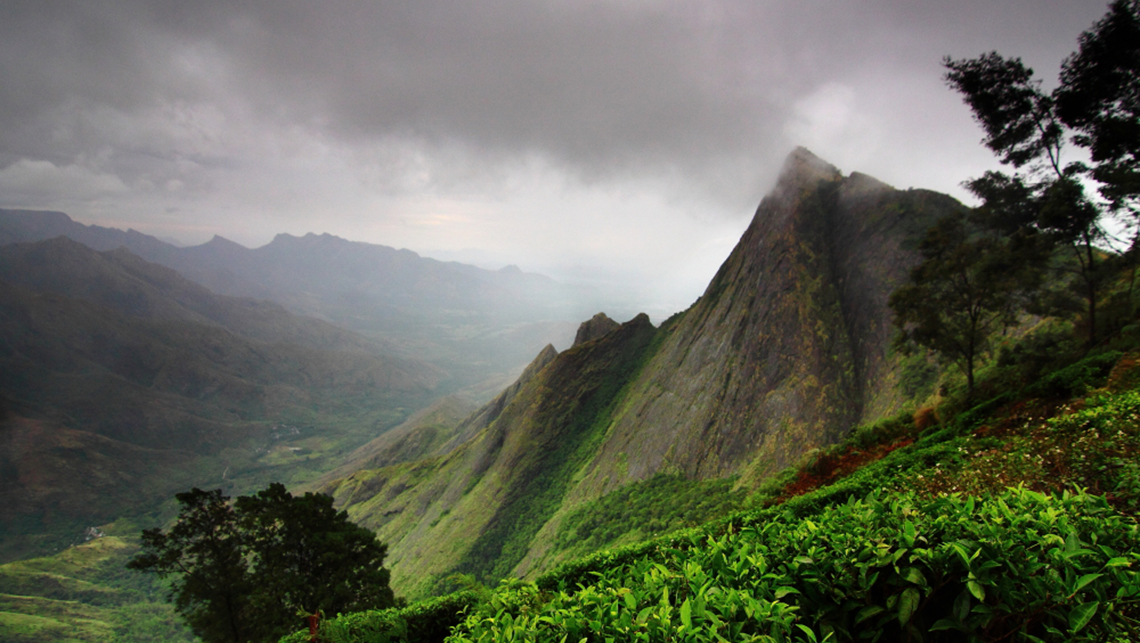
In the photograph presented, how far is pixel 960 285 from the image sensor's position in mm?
17250

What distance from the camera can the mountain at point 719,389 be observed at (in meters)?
35.8

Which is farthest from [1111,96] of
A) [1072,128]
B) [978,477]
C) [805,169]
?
[805,169]

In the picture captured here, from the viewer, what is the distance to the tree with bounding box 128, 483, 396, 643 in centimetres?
2131

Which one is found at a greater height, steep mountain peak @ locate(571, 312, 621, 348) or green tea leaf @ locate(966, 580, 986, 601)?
steep mountain peak @ locate(571, 312, 621, 348)

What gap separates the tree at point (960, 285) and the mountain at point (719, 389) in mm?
13243

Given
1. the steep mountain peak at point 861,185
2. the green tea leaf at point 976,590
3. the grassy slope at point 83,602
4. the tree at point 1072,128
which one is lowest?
the grassy slope at point 83,602

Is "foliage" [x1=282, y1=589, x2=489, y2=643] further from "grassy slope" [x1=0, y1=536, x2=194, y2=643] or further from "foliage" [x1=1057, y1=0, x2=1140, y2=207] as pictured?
"grassy slope" [x1=0, y1=536, x2=194, y2=643]

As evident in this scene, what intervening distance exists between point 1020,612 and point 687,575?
208cm

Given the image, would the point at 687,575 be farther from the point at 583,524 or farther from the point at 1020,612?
the point at 583,524

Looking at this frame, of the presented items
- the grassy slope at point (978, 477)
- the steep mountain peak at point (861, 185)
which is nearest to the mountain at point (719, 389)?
A: the steep mountain peak at point (861, 185)

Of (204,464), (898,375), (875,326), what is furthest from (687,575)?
(204,464)

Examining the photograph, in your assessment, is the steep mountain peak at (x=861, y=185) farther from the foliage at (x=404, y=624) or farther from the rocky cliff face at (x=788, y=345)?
the foliage at (x=404, y=624)

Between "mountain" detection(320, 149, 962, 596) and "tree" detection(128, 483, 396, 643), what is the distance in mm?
20382

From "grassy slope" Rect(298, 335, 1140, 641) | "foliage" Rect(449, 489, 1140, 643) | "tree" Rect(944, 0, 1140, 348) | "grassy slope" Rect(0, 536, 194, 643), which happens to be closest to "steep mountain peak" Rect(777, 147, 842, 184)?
"tree" Rect(944, 0, 1140, 348)
